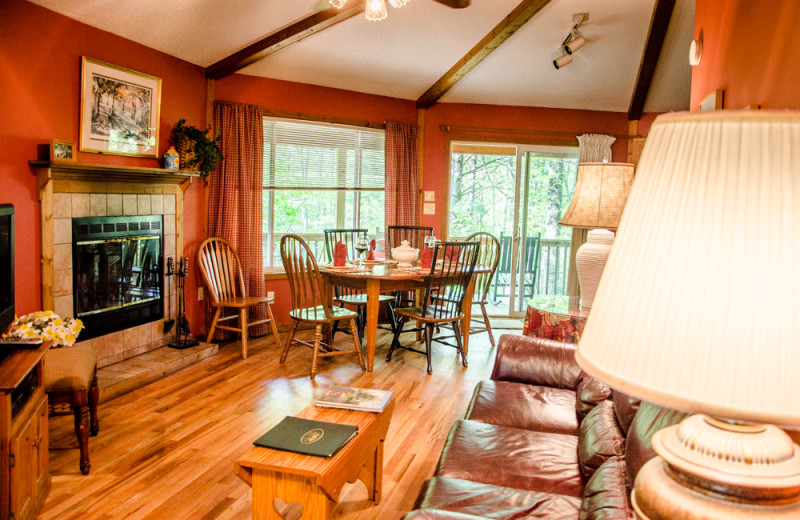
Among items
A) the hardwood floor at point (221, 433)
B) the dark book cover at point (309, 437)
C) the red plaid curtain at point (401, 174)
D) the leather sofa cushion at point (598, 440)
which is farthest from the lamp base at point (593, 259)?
the red plaid curtain at point (401, 174)

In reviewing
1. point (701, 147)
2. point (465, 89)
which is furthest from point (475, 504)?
point (465, 89)

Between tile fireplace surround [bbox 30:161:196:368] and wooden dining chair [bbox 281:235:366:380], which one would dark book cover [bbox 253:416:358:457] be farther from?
tile fireplace surround [bbox 30:161:196:368]

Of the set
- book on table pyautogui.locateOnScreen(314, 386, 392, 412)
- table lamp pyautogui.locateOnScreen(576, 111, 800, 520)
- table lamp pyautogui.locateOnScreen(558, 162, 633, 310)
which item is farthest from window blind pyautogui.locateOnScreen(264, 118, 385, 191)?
table lamp pyautogui.locateOnScreen(576, 111, 800, 520)

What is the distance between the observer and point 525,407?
106 inches

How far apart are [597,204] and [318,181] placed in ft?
11.2

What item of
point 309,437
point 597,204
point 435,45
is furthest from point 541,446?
point 435,45

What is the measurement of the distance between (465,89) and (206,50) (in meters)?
2.62

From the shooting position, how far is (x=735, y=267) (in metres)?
0.71

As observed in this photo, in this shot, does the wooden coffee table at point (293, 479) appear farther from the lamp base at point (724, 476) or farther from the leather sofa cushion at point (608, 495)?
the lamp base at point (724, 476)

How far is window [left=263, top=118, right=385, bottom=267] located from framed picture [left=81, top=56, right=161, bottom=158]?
1.28 meters

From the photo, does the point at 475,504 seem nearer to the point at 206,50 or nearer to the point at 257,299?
the point at 257,299

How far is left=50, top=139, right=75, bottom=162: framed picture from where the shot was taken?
141 inches

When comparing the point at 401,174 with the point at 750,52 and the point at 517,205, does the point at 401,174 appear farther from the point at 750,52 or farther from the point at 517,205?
the point at 750,52

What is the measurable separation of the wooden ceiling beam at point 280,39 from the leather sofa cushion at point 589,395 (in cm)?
328
